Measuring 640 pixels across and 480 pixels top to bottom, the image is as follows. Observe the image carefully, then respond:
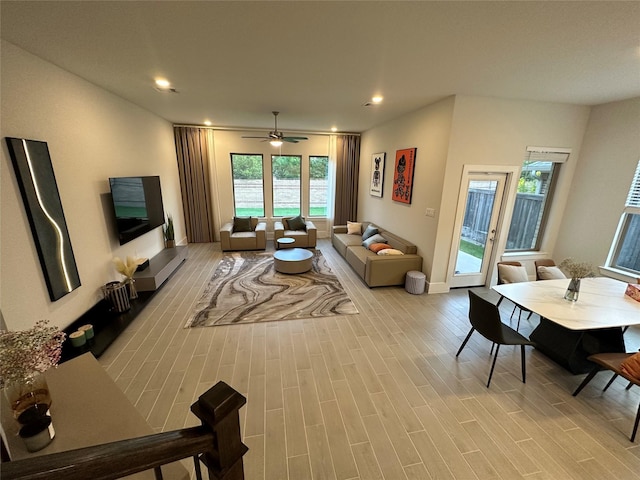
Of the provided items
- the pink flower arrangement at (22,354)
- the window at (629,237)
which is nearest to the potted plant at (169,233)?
the pink flower arrangement at (22,354)

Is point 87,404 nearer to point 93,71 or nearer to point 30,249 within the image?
point 30,249

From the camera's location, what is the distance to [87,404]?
1.49 m

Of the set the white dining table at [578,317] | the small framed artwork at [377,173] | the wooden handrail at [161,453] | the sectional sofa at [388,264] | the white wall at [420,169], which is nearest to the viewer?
the wooden handrail at [161,453]

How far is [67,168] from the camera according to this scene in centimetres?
278

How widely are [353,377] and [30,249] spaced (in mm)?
3235

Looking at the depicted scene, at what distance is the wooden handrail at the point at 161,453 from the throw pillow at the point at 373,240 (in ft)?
15.5

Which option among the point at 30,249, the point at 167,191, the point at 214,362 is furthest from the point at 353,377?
the point at 167,191

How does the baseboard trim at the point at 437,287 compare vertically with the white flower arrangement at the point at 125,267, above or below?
below

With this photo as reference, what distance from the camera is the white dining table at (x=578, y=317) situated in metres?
2.29

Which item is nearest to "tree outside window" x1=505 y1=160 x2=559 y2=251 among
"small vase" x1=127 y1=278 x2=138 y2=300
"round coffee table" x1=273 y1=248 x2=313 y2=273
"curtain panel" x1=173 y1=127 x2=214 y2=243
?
"round coffee table" x1=273 y1=248 x2=313 y2=273

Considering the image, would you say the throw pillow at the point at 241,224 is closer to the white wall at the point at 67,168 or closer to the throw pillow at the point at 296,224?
the throw pillow at the point at 296,224

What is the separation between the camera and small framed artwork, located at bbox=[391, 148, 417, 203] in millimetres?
4574

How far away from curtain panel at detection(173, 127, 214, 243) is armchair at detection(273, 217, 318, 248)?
1.96 m

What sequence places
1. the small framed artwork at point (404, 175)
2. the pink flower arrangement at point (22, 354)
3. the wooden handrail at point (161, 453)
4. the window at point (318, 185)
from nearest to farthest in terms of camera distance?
the wooden handrail at point (161, 453) < the pink flower arrangement at point (22, 354) < the small framed artwork at point (404, 175) < the window at point (318, 185)
